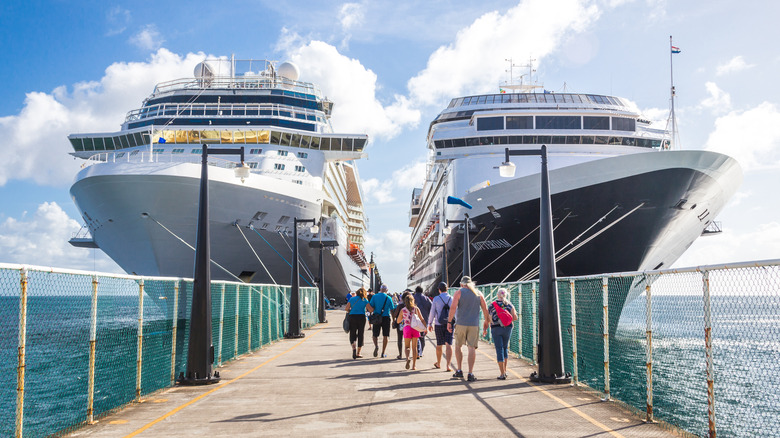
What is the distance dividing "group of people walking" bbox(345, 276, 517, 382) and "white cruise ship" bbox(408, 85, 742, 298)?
10580 millimetres

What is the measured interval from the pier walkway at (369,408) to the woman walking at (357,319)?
1649 mm

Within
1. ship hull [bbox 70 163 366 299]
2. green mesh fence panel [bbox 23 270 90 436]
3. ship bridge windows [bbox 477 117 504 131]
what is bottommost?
green mesh fence panel [bbox 23 270 90 436]

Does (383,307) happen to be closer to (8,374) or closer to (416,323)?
(416,323)

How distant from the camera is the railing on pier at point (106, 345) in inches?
235

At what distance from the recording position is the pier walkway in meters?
6.09

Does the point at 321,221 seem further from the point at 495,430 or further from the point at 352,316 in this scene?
the point at 495,430

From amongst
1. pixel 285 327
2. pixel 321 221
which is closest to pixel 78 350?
pixel 285 327

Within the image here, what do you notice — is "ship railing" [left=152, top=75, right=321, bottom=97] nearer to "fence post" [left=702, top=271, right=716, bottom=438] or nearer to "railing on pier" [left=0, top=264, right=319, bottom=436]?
"railing on pier" [left=0, top=264, right=319, bottom=436]

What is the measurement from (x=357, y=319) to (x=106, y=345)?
42.0 feet

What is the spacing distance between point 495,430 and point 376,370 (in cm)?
508

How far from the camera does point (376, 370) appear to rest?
10.9m

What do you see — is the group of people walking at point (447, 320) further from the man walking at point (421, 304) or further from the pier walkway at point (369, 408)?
the pier walkway at point (369, 408)

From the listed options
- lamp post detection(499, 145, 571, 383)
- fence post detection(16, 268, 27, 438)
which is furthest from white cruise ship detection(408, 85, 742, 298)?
fence post detection(16, 268, 27, 438)

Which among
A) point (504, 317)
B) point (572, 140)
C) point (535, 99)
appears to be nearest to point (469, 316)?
point (504, 317)
